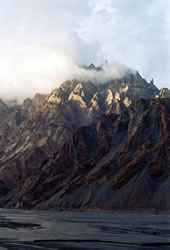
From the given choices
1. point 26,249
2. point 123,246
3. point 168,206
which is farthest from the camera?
point 168,206

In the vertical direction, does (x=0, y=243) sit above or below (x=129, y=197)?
below

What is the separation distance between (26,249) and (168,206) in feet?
505

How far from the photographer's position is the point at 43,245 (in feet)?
127

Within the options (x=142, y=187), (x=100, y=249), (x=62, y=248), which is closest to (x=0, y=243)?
(x=62, y=248)

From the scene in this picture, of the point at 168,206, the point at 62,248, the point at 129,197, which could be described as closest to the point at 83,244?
the point at 62,248

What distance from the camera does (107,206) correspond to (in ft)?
646

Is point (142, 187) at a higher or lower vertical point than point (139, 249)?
higher

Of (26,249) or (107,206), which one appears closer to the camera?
(26,249)

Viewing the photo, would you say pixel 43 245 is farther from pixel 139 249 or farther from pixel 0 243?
pixel 139 249

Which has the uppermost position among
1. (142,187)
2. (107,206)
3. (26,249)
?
(142,187)

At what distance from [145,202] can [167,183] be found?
66.6ft

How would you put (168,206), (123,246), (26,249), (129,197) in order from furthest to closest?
(129,197)
(168,206)
(123,246)
(26,249)

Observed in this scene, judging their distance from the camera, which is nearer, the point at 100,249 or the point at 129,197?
the point at 100,249

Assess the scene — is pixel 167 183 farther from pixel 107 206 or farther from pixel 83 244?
pixel 83 244
